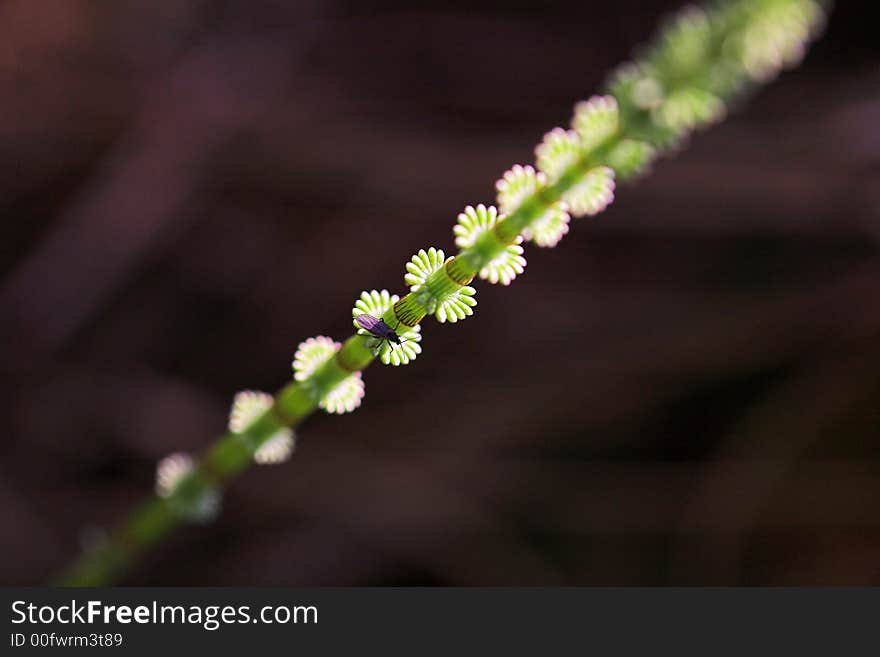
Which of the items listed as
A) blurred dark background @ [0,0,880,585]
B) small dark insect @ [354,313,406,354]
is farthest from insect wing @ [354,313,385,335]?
blurred dark background @ [0,0,880,585]

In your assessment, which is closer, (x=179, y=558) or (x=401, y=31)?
(x=179, y=558)

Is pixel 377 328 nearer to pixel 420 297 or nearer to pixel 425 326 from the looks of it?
pixel 420 297

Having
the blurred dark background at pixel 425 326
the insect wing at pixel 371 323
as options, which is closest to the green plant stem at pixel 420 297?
the insect wing at pixel 371 323

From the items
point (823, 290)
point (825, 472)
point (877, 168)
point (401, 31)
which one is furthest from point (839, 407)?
point (401, 31)

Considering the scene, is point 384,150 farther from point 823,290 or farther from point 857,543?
point 857,543

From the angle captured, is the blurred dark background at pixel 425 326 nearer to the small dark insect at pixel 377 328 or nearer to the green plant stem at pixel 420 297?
the green plant stem at pixel 420 297

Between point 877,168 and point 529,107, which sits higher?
point 529,107

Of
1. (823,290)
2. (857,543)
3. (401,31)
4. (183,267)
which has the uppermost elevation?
(401,31)
